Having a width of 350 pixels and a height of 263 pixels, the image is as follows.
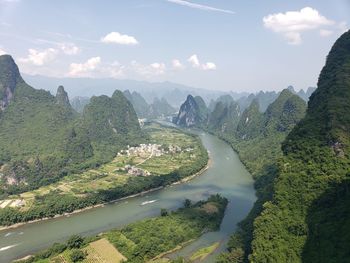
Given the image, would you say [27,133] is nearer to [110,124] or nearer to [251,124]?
[110,124]

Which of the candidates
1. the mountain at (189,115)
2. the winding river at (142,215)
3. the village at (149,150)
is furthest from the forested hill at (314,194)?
the mountain at (189,115)

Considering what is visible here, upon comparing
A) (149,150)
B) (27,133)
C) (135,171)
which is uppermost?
(27,133)

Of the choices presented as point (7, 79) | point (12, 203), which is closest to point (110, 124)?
point (7, 79)

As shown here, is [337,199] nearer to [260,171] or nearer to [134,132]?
[260,171]

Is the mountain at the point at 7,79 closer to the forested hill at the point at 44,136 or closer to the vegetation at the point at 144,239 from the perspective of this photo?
the forested hill at the point at 44,136

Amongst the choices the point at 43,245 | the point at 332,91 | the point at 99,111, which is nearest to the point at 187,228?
the point at 43,245
